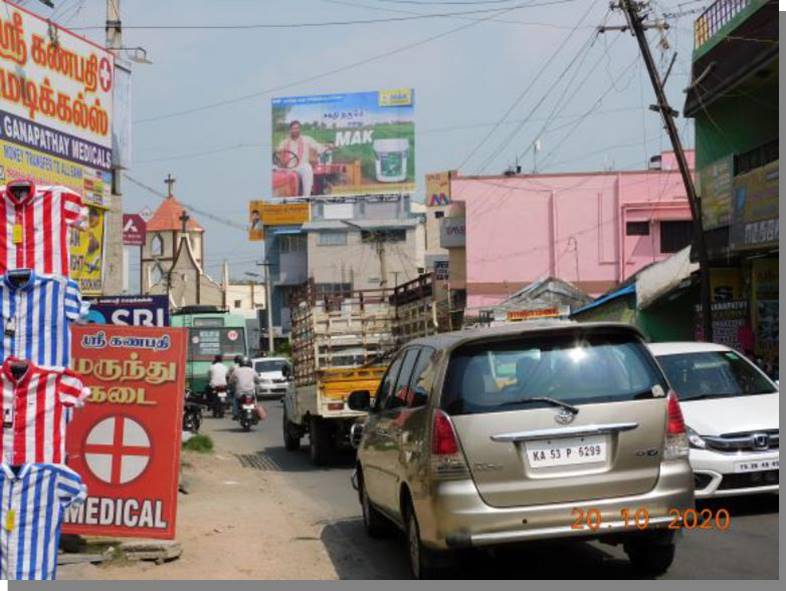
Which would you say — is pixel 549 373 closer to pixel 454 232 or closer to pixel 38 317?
pixel 38 317

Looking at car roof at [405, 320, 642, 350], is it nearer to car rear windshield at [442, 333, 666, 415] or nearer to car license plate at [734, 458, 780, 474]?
car rear windshield at [442, 333, 666, 415]

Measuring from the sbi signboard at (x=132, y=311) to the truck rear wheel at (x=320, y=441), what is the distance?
6.20 m

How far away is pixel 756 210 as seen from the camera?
818 inches

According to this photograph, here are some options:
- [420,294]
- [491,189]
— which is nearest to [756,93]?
[420,294]

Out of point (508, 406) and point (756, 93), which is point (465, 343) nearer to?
point (508, 406)

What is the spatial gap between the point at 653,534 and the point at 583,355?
4.26 ft

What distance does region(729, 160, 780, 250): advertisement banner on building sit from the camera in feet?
65.1

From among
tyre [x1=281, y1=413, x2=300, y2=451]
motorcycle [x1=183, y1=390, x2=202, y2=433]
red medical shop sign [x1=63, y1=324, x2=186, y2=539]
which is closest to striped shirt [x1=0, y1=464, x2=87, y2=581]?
red medical shop sign [x1=63, y1=324, x2=186, y2=539]

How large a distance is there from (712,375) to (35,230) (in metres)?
7.27

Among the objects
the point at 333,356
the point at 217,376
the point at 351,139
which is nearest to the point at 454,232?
the point at 351,139

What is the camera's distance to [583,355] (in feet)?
22.4

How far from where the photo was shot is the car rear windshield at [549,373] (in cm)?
666

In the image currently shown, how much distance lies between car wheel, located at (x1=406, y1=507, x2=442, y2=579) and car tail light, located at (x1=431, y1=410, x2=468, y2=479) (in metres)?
0.66
